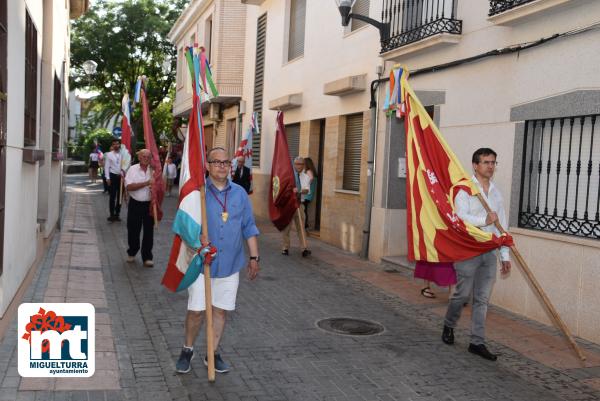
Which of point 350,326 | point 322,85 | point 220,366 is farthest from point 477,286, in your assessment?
point 322,85

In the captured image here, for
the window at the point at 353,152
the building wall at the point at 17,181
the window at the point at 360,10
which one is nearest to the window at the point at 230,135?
the window at the point at 353,152

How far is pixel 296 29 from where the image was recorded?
53.4 ft

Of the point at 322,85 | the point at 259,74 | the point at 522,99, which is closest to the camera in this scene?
the point at 522,99

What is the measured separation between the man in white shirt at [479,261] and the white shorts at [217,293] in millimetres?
2332

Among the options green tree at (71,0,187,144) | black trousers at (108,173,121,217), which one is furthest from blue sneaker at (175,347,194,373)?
green tree at (71,0,187,144)

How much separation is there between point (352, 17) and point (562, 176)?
463 centimetres

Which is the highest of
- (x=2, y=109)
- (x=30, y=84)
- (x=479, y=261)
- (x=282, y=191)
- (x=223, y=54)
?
(x=223, y=54)

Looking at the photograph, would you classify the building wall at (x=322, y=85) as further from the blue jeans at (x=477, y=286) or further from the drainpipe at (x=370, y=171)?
the blue jeans at (x=477, y=286)

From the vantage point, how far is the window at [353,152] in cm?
1253

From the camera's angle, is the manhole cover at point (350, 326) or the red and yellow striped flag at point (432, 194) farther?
the manhole cover at point (350, 326)

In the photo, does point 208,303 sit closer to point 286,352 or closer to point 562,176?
point 286,352

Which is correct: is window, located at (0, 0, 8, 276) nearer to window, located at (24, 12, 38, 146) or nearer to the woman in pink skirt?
window, located at (24, 12, 38, 146)

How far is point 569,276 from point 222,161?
4.23 metres

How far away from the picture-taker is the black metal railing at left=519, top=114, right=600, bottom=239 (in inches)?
271
